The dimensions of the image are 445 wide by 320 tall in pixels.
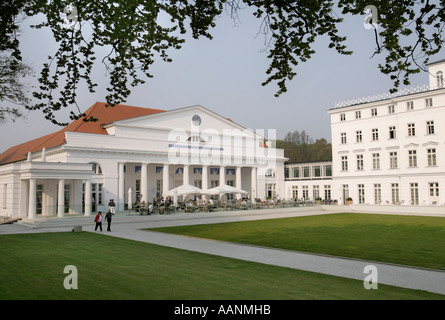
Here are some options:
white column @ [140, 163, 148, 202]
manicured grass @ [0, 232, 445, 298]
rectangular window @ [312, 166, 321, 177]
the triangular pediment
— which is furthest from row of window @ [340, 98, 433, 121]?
manicured grass @ [0, 232, 445, 298]

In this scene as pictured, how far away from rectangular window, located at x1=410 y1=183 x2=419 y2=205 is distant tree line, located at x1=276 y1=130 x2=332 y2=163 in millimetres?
46619

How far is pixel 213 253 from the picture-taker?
13188 mm

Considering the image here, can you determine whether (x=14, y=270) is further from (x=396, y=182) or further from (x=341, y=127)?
(x=341, y=127)

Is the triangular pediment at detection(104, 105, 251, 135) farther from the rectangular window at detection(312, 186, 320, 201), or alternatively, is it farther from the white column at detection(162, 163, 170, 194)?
the rectangular window at detection(312, 186, 320, 201)

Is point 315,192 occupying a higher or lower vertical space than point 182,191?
lower

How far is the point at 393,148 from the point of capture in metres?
40.0

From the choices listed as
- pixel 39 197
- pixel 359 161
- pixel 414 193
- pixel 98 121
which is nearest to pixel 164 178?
pixel 98 121

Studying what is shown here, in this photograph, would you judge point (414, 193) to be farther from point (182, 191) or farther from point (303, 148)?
point (303, 148)

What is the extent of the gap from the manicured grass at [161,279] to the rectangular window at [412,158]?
32.4 metres

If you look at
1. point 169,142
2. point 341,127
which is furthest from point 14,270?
point 341,127

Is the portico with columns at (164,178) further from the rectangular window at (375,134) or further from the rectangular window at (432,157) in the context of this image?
the rectangular window at (432,157)

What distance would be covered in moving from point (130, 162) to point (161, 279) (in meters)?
29.8

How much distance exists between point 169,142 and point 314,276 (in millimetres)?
32609

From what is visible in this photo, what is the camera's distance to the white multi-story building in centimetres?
3656
